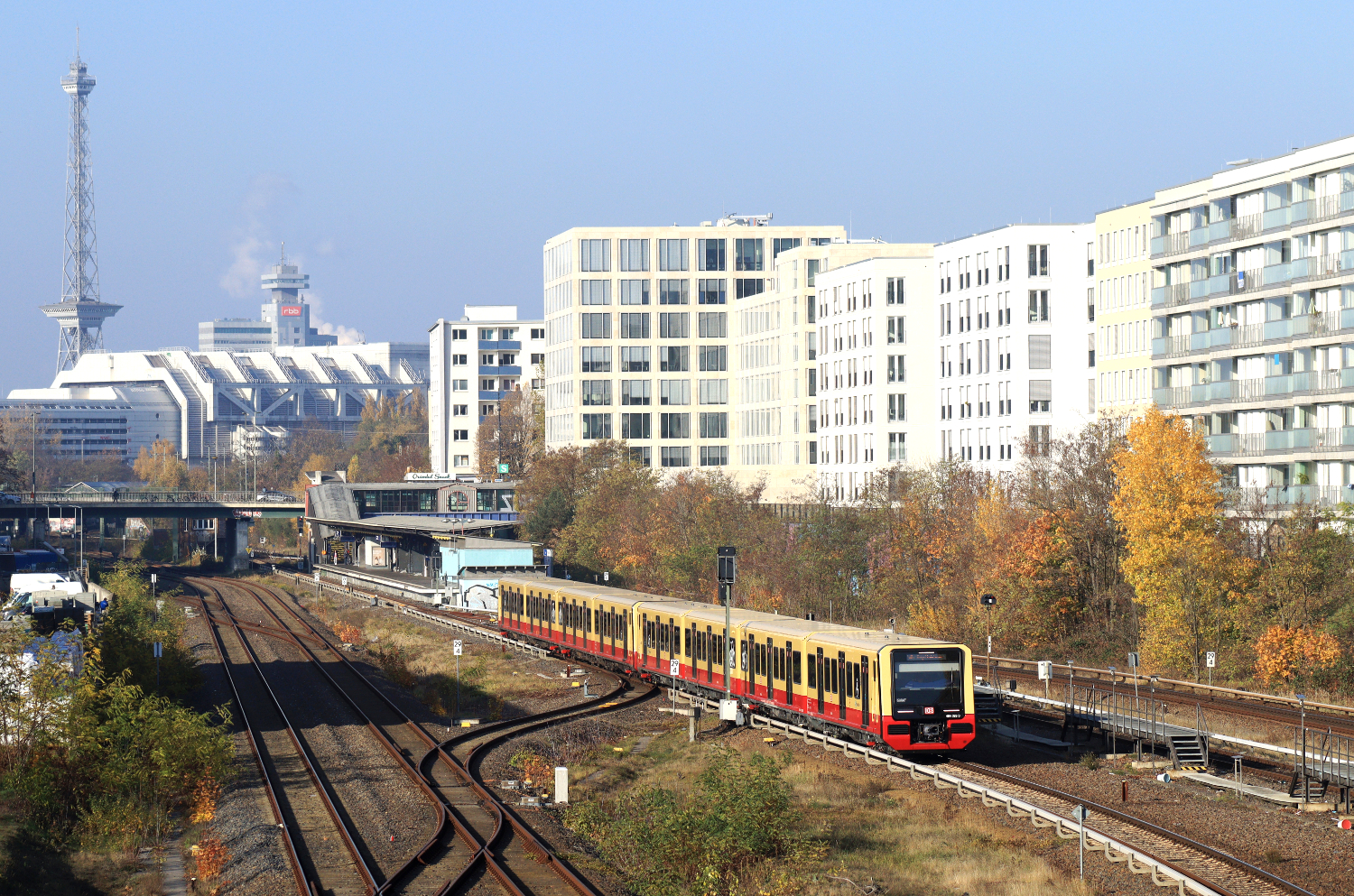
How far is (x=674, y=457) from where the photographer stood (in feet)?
415

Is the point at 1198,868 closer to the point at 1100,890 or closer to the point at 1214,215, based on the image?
the point at 1100,890

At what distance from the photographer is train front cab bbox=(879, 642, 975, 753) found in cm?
3253

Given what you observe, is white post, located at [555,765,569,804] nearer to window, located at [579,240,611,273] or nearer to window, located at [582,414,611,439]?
window, located at [582,414,611,439]

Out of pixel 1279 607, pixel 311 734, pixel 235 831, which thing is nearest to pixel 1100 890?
pixel 235 831

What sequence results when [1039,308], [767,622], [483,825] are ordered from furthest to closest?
[1039,308], [767,622], [483,825]

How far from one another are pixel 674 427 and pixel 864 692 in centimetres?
9343

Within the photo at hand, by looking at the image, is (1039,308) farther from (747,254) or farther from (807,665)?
(807,665)

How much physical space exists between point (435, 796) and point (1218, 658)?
30718mm

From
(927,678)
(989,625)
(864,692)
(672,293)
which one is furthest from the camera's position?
(672,293)

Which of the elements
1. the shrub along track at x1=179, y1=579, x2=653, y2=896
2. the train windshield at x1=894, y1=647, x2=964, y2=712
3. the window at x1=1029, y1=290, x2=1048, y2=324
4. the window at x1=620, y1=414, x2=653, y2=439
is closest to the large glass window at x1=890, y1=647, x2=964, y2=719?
the train windshield at x1=894, y1=647, x2=964, y2=712

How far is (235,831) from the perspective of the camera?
2962 cm

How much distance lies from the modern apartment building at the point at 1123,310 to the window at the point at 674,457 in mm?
50704

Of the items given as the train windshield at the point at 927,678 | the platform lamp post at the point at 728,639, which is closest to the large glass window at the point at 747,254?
the platform lamp post at the point at 728,639

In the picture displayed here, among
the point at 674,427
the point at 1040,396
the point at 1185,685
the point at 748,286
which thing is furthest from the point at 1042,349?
the point at 674,427
